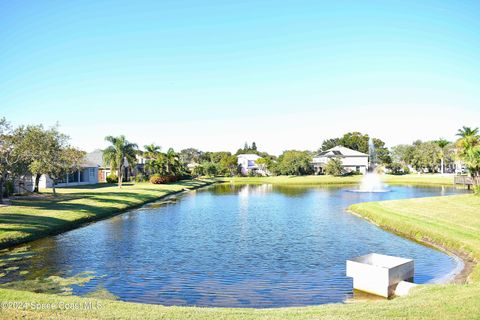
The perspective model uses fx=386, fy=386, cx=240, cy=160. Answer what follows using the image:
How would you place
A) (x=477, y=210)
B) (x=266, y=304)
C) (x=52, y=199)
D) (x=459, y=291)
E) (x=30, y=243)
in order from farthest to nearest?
1. (x=52, y=199)
2. (x=477, y=210)
3. (x=30, y=243)
4. (x=266, y=304)
5. (x=459, y=291)

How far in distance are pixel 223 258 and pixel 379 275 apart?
321 inches

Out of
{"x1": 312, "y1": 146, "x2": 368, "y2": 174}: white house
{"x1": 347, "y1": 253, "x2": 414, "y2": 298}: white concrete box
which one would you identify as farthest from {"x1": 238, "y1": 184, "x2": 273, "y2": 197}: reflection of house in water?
{"x1": 312, "y1": 146, "x2": 368, "y2": 174}: white house

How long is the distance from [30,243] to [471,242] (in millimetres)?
23478

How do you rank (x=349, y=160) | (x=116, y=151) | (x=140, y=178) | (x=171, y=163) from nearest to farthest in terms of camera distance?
(x=116, y=151) → (x=140, y=178) → (x=171, y=163) → (x=349, y=160)

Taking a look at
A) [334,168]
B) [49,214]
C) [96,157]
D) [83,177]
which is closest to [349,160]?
[334,168]

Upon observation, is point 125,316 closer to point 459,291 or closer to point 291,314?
point 291,314

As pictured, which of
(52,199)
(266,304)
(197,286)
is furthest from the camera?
(52,199)

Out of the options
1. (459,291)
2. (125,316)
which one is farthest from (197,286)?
→ (459,291)

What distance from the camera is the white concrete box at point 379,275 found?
42.6 feet

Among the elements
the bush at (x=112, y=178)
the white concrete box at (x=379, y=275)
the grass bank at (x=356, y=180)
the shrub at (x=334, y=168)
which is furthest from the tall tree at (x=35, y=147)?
the shrub at (x=334, y=168)

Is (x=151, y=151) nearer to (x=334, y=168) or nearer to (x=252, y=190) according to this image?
(x=252, y=190)

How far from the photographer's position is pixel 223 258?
19.0m

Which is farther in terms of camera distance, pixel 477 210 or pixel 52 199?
pixel 52 199

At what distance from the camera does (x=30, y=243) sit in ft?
72.0
